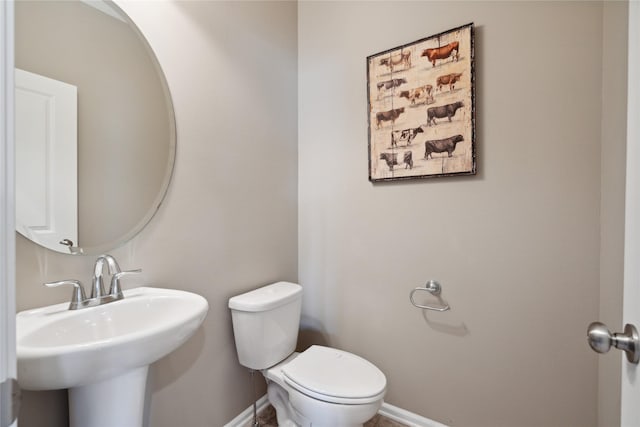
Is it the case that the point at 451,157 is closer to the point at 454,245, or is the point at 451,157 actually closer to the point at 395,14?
the point at 454,245

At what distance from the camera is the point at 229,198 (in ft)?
4.72

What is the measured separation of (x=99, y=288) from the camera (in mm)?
943

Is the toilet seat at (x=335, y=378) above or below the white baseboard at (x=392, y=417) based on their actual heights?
above

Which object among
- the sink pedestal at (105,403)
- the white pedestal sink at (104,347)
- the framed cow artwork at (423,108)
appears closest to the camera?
the white pedestal sink at (104,347)

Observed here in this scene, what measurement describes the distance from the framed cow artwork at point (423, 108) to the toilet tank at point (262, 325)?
846 millimetres

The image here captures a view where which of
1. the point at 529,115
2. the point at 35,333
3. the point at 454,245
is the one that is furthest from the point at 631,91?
the point at 35,333

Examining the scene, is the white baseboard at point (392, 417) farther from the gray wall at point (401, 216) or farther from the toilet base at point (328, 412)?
the toilet base at point (328, 412)

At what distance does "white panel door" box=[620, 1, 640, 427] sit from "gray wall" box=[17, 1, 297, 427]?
53.7 inches

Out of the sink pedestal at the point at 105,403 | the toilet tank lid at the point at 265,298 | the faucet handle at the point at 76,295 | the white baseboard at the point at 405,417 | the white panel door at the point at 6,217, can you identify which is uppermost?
the white panel door at the point at 6,217

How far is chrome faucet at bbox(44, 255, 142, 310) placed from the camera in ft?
2.95

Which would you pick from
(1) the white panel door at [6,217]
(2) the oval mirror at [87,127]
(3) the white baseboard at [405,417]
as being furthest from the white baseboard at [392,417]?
(1) the white panel door at [6,217]

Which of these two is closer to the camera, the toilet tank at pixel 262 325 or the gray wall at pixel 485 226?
the gray wall at pixel 485 226

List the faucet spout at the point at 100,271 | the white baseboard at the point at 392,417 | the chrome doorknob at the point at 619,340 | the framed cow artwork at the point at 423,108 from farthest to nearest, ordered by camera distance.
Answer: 1. the white baseboard at the point at 392,417
2. the framed cow artwork at the point at 423,108
3. the faucet spout at the point at 100,271
4. the chrome doorknob at the point at 619,340

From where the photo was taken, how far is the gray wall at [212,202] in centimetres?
110
